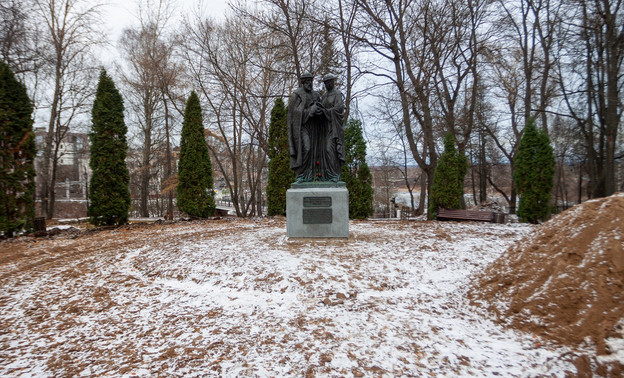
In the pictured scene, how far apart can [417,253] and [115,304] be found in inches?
163

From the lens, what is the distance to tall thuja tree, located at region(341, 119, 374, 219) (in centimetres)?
1171

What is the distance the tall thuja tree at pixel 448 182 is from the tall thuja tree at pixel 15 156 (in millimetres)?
12241

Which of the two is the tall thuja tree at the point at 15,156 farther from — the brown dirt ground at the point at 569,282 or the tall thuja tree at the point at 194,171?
the brown dirt ground at the point at 569,282

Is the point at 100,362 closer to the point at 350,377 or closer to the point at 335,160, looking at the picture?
the point at 350,377

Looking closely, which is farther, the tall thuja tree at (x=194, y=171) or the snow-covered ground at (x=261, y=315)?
the tall thuja tree at (x=194, y=171)

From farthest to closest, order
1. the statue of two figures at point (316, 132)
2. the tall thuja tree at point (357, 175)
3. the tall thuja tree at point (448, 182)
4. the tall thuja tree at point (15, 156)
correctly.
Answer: the tall thuja tree at point (357, 175) → the tall thuja tree at point (448, 182) → the tall thuja tree at point (15, 156) → the statue of two figures at point (316, 132)

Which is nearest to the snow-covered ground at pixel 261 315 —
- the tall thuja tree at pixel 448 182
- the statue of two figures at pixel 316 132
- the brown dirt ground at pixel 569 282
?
the brown dirt ground at pixel 569 282

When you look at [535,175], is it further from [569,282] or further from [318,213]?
[569,282]

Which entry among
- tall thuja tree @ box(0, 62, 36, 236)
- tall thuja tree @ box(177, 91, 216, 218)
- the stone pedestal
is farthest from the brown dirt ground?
tall thuja tree @ box(0, 62, 36, 236)

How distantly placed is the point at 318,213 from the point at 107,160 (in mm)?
8051

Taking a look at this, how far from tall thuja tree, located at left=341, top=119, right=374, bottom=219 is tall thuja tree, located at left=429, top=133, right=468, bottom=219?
2.31 metres

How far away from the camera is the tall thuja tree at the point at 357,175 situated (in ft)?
38.4

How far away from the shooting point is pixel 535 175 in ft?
31.2

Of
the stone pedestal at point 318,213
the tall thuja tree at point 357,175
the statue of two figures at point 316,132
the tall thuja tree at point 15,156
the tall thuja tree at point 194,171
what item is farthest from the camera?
the tall thuja tree at point 194,171
